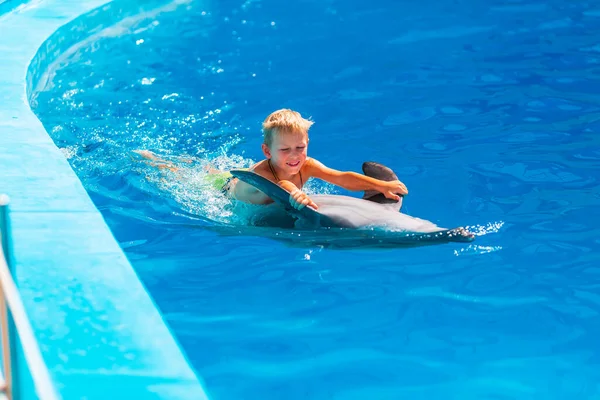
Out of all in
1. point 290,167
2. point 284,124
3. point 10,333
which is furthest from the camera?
point 290,167

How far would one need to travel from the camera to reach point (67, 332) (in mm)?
3385

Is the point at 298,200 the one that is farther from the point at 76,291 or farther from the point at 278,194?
the point at 76,291

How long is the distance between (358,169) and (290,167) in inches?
48.5

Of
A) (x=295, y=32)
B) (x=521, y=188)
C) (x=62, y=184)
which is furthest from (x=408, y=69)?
(x=62, y=184)

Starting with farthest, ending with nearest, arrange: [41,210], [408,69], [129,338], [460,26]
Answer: [460,26], [408,69], [41,210], [129,338]

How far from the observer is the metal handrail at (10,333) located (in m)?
1.87

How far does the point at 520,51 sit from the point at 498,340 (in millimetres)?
4957

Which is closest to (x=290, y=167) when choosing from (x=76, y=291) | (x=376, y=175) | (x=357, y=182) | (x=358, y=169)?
(x=357, y=182)

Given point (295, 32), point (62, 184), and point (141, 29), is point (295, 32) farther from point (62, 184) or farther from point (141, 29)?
point (62, 184)

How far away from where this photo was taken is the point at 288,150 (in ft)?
15.5

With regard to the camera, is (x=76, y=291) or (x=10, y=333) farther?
(x=76, y=291)

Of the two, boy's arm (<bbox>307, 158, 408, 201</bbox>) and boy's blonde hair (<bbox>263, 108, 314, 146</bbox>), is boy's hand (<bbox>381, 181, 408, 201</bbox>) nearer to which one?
boy's arm (<bbox>307, 158, 408, 201</bbox>)

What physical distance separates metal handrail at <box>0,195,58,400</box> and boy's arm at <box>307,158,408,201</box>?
2.61 m

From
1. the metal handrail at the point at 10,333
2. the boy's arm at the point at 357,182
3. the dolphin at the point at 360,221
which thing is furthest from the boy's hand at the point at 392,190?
the metal handrail at the point at 10,333
